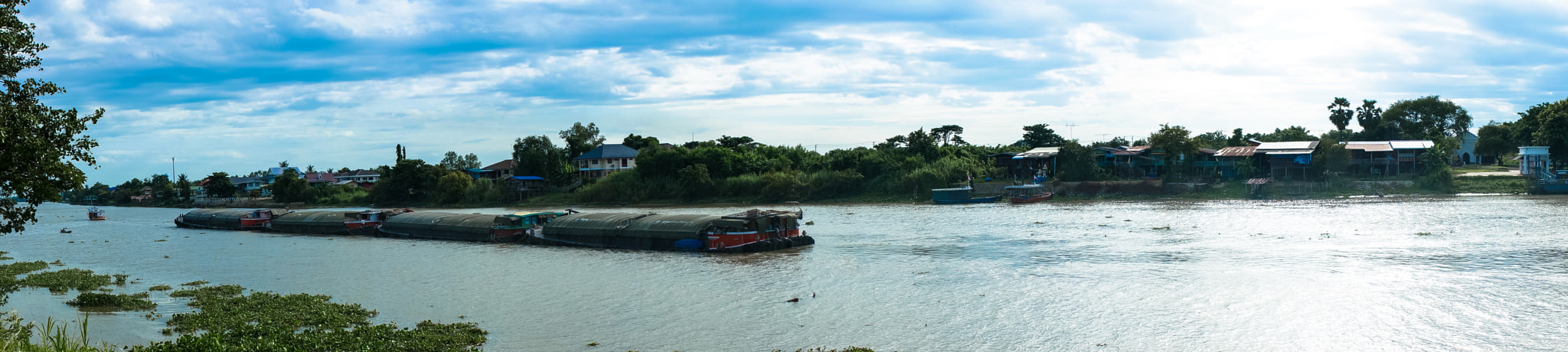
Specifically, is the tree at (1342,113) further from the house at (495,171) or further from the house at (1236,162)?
the house at (495,171)

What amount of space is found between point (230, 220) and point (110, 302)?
Result: 45.0 metres

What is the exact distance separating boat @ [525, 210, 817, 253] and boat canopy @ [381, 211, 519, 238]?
3.28 meters

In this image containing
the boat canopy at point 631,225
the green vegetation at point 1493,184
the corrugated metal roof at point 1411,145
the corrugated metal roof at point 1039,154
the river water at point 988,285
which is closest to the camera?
the river water at point 988,285

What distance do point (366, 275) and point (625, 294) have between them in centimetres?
1087

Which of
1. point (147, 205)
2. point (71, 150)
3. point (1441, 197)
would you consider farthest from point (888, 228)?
point (147, 205)

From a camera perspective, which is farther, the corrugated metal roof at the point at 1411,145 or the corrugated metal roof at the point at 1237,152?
the corrugated metal roof at the point at 1237,152

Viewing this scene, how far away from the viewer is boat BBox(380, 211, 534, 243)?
40031mm

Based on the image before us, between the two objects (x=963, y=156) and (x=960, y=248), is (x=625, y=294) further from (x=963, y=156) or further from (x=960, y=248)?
(x=963, y=156)

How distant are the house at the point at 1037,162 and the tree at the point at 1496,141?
33.1 metres

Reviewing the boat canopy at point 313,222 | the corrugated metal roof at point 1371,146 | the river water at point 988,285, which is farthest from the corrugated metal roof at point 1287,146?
the boat canopy at point 313,222

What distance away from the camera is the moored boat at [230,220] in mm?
57469

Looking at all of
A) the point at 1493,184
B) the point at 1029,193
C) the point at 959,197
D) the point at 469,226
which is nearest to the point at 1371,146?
the point at 1493,184

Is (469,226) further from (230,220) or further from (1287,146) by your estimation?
(1287,146)

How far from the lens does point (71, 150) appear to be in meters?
13.0
